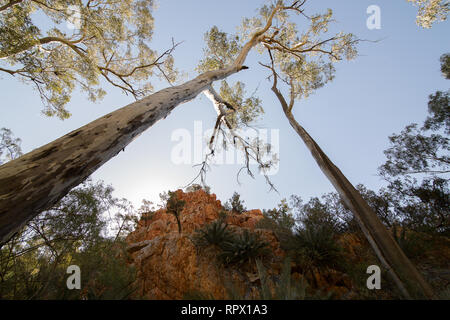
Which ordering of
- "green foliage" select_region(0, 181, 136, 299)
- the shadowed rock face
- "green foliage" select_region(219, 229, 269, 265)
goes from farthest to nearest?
"green foliage" select_region(219, 229, 269, 265)
the shadowed rock face
"green foliage" select_region(0, 181, 136, 299)

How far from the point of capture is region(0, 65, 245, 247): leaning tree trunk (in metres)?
1.04

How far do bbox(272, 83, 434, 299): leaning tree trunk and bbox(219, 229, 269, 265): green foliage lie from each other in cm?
263

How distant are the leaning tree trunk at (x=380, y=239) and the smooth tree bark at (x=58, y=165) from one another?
4.67m

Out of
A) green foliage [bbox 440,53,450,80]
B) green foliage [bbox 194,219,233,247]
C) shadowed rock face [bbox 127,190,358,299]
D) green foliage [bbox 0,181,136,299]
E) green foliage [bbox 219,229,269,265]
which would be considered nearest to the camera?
green foliage [bbox 0,181,136,299]

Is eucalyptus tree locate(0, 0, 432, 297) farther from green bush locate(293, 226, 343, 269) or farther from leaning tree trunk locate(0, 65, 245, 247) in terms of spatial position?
green bush locate(293, 226, 343, 269)

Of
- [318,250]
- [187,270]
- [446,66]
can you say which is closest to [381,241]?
[318,250]

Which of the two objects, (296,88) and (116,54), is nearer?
(116,54)

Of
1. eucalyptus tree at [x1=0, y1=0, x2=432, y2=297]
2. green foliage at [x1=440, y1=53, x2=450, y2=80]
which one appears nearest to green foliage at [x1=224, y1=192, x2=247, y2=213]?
eucalyptus tree at [x1=0, y1=0, x2=432, y2=297]

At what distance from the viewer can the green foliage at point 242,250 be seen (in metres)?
4.93

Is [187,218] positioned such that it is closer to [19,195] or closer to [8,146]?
[8,146]

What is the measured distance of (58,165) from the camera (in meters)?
1.31

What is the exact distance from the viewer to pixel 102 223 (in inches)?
226

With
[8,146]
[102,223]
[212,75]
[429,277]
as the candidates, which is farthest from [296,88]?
[8,146]
